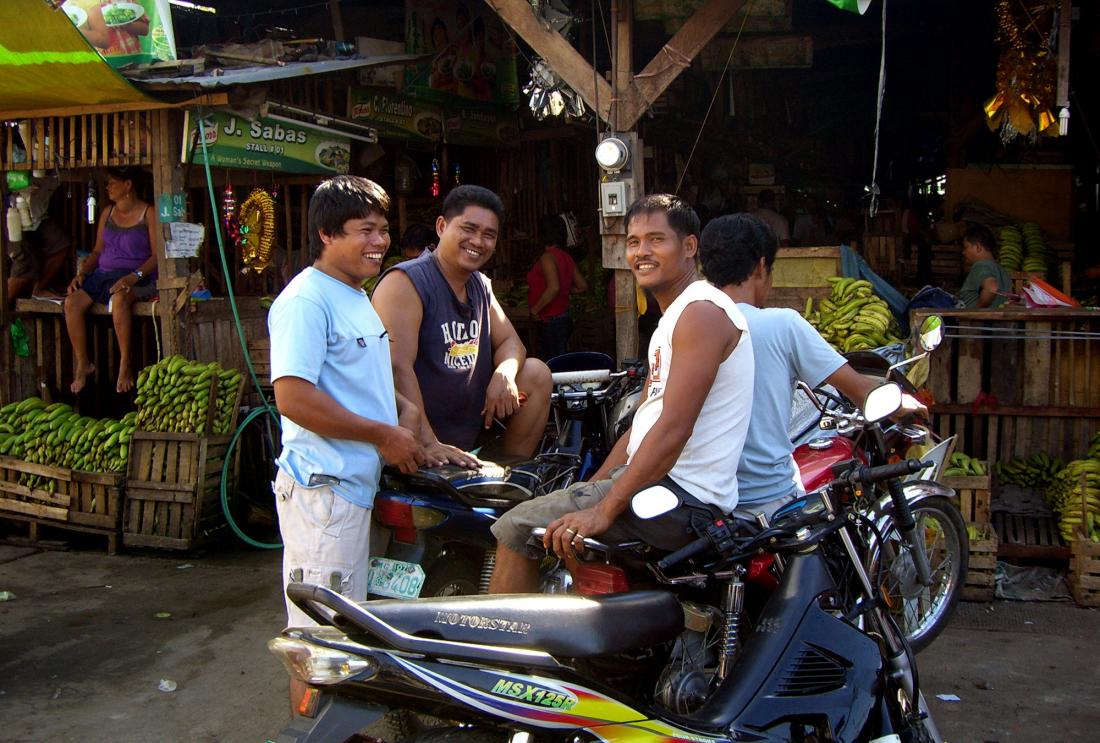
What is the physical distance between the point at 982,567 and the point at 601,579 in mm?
3527

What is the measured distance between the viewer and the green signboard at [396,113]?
9.00 metres

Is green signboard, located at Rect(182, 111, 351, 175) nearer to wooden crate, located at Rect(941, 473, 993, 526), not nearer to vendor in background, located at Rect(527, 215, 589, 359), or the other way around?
vendor in background, located at Rect(527, 215, 589, 359)

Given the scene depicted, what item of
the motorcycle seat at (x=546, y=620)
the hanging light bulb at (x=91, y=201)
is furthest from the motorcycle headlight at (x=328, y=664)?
the hanging light bulb at (x=91, y=201)

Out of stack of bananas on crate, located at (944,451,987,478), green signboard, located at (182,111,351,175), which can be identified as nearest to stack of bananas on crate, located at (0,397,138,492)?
green signboard, located at (182,111,351,175)

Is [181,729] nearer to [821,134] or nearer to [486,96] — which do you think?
[486,96]

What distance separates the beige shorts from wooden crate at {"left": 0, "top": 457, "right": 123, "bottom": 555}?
4107 mm

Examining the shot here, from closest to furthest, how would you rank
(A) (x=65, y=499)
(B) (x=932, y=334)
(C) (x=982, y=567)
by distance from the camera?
(B) (x=932, y=334)
(C) (x=982, y=567)
(A) (x=65, y=499)

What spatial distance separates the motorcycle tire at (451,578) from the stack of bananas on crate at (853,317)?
12.1ft

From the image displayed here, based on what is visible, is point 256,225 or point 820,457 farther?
point 256,225

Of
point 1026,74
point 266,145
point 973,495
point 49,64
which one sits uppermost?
point 1026,74

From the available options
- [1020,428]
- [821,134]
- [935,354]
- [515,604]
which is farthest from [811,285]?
[821,134]

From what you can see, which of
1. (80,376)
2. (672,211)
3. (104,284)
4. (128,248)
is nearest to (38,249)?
(104,284)

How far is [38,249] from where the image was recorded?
858cm

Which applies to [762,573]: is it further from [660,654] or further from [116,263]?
[116,263]
